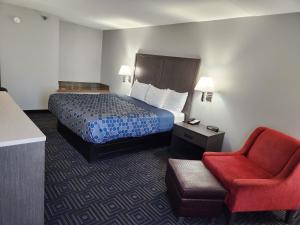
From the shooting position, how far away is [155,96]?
158 inches

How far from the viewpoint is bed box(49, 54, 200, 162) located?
281 centimetres

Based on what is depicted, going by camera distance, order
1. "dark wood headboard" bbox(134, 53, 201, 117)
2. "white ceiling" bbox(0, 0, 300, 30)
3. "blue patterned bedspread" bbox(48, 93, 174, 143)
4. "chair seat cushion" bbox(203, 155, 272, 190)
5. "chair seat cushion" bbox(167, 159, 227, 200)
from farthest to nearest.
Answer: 1. "dark wood headboard" bbox(134, 53, 201, 117)
2. "blue patterned bedspread" bbox(48, 93, 174, 143)
3. "white ceiling" bbox(0, 0, 300, 30)
4. "chair seat cushion" bbox(203, 155, 272, 190)
5. "chair seat cushion" bbox(167, 159, 227, 200)

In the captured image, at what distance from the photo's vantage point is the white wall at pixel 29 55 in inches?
171

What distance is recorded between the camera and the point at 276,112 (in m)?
2.67

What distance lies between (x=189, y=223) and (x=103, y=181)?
3.60 ft

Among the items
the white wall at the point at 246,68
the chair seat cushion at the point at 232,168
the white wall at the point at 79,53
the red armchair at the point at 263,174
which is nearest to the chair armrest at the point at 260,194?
the red armchair at the point at 263,174

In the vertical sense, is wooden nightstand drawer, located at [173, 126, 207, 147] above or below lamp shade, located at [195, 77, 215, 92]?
below

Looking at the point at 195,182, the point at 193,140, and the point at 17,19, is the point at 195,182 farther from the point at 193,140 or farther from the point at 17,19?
the point at 17,19

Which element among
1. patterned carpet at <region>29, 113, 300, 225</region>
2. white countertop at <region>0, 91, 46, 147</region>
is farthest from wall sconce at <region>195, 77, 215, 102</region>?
white countertop at <region>0, 91, 46, 147</region>

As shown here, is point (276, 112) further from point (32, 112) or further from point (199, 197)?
point (32, 112)

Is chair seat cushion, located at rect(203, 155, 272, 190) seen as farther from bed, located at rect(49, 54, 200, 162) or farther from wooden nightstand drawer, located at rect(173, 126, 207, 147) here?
bed, located at rect(49, 54, 200, 162)

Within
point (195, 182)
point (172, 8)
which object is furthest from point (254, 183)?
point (172, 8)

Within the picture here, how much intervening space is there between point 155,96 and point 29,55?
9.64 feet

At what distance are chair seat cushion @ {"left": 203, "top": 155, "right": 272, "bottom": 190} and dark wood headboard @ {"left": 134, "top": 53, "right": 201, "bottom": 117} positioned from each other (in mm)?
1448
